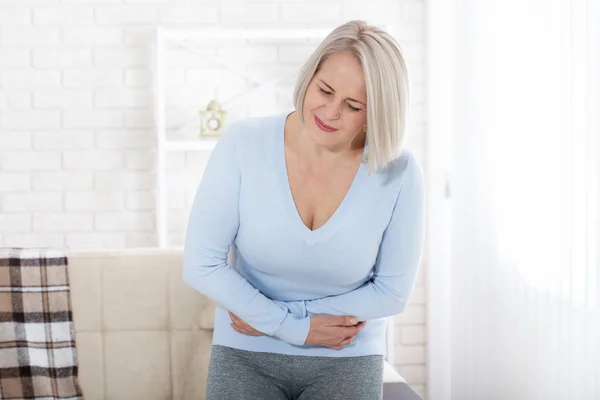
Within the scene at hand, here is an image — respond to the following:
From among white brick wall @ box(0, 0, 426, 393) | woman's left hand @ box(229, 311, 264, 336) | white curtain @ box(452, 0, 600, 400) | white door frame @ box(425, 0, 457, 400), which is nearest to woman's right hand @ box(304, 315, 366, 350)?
woman's left hand @ box(229, 311, 264, 336)

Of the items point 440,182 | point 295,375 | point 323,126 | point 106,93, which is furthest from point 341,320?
point 106,93

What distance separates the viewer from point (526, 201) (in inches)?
91.1

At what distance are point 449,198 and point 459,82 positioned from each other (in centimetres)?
49

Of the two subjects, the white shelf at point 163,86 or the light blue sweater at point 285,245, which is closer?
the light blue sweater at point 285,245

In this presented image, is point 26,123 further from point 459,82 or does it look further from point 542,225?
point 542,225

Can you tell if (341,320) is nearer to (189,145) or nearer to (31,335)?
(31,335)

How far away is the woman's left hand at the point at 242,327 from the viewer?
1718mm

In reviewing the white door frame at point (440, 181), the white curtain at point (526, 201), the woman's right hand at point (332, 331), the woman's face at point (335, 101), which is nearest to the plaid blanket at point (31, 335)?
the woman's right hand at point (332, 331)

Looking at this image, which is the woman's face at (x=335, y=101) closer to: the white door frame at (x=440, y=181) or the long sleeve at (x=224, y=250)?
the long sleeve at (x=224, y=250)

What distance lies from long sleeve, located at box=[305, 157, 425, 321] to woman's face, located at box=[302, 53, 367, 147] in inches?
8.0

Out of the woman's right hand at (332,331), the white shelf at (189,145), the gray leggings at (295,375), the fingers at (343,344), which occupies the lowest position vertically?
the gray leggings at (295,375)

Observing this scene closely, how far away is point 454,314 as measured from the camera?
10.2ft

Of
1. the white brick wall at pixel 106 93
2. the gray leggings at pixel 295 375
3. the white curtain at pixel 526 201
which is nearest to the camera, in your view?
the gray leggings at pixel 295 375

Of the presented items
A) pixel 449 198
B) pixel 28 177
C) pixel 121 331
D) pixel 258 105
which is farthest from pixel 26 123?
pixel 449 198
